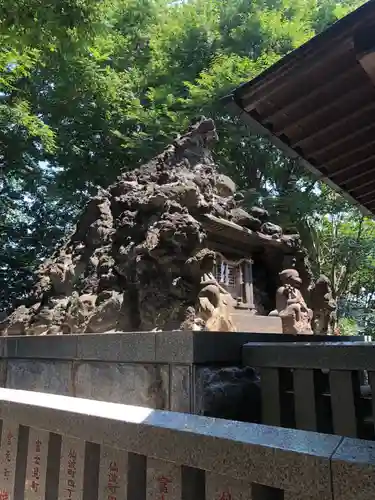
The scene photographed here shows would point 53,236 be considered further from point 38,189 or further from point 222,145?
point 222,145

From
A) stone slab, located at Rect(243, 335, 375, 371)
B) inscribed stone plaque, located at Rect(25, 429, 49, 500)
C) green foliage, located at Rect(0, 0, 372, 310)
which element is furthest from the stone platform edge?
green foliage, located at Rect(0, 0, 372, 310)

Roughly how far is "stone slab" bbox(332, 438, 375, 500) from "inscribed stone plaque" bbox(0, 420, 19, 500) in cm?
171

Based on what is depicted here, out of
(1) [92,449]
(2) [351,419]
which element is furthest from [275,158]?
(1) [92,449]

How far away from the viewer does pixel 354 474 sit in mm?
1194

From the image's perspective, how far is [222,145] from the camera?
1412 cm

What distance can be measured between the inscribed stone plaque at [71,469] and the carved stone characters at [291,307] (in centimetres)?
551

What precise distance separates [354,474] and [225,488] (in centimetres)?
50

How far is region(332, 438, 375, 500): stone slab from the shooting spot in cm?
117

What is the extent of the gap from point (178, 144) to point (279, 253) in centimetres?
280

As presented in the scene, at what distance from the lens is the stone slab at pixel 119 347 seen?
3570 millimetres

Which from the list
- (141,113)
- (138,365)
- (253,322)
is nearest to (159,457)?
(138,365)

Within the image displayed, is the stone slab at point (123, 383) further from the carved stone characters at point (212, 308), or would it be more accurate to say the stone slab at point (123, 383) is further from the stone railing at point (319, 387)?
the carved stone characters at point (212, 308)

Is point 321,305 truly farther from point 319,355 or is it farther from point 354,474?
point 354,474

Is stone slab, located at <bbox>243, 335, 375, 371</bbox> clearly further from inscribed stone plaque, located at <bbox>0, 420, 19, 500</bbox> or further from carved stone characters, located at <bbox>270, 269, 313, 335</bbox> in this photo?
carved stone characters, located at <bbox>270, 269, 313, 335</bbox>
